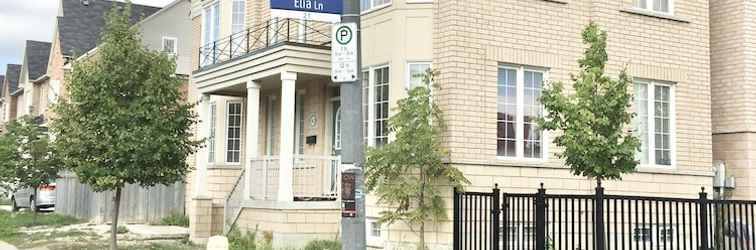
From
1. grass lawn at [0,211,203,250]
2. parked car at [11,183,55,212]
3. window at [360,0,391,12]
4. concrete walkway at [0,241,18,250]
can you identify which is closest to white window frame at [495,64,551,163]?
window at [360,0,391,12]

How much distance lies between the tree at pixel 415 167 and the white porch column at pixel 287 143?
7.59ft

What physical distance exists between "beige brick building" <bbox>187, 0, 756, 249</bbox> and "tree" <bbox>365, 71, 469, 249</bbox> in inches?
14.3

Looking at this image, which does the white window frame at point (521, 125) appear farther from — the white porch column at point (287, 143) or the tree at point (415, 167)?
the white porch column at point (287, 143)

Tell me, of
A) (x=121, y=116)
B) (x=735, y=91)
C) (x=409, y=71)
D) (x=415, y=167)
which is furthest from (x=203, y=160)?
(x=735, y=91)

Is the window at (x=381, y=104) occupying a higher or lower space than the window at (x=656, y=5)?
lower

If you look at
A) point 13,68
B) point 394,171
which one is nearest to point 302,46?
point 394,171

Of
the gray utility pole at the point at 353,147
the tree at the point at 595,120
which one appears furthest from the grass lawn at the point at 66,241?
the gray utility pole at the point at 353,147

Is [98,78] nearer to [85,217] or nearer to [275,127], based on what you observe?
[275,127]

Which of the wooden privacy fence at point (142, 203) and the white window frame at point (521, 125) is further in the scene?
the wooden privacy fence at point (142, 203)

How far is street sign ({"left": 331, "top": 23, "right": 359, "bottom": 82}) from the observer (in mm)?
7812

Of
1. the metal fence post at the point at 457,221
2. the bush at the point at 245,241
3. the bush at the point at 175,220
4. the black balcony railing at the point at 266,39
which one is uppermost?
the black balcony railing at the point at 266,39

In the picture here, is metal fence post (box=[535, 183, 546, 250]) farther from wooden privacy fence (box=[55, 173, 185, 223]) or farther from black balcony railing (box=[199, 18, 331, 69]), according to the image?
wooden privacy fence (box=[55, 173, 185, 223])

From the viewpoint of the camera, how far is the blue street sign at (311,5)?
7.91 m

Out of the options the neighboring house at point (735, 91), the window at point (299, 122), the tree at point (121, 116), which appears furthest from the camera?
the window at point (299, 122)
